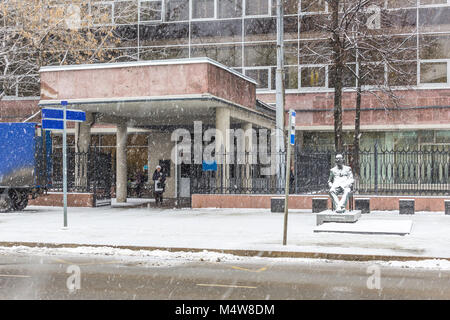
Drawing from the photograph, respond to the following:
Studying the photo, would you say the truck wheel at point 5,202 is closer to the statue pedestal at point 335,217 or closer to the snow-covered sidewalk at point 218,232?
the snow-covered sidewalk at point 218,232

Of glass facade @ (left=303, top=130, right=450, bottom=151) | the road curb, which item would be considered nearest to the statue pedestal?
the road curb

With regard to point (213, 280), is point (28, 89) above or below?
above

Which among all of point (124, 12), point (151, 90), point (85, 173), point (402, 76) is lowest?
point (85, 173)

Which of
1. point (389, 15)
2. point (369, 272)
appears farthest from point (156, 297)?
point (389, 15)

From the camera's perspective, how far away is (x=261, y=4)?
115 feet

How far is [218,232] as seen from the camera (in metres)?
14.7

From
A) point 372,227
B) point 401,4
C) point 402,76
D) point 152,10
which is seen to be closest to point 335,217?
point 372,227

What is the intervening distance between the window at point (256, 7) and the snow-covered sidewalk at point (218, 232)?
1648 cm

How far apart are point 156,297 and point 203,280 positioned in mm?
1346

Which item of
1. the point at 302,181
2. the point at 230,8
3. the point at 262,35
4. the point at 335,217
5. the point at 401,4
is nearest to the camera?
the point at 335,217

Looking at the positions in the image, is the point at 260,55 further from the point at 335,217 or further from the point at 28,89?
the point at 335,217

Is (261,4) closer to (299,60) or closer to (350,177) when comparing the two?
(299,60)

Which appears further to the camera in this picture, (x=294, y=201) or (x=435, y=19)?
(x=435, y=19)

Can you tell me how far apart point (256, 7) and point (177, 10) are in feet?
14.9
